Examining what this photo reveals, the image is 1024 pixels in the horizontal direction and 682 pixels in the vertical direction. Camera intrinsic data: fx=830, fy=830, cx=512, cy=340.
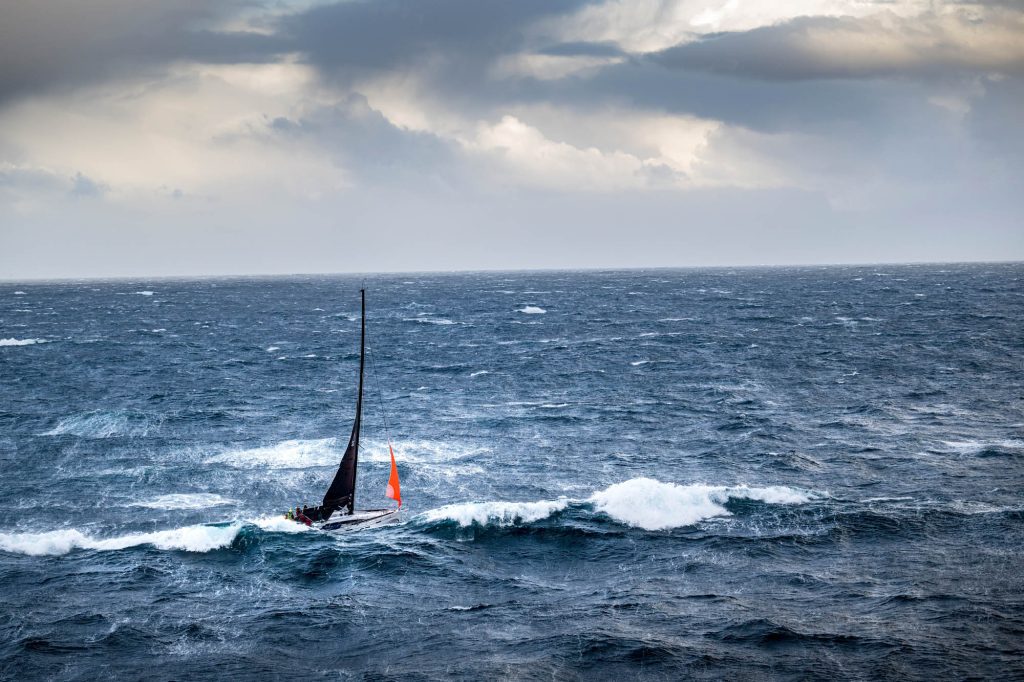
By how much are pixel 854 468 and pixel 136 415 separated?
188 ft

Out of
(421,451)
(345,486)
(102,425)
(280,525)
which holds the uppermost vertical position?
(345,486)

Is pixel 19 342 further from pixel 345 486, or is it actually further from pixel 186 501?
pixel 345 486

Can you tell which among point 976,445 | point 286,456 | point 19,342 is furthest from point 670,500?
point 19,342

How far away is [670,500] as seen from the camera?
1777 inches

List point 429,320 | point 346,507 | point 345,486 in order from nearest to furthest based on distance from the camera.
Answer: point 345,486
point 346,507
point 429,320

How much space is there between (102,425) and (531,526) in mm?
42484

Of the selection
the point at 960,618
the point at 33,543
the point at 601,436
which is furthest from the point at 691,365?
the point at 33,543

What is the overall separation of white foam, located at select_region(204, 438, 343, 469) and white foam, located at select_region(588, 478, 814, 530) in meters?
20.7

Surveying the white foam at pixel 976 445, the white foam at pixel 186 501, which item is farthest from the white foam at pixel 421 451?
the white foam at pixel 976 445

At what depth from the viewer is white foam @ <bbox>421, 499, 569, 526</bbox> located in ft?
143

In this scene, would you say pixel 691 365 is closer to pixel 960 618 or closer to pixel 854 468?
pixel 854 468

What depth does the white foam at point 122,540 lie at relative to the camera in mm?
40188

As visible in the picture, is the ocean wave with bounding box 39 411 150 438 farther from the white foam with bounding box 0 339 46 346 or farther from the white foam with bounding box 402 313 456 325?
the white foam with bounding box 402 313 456 325

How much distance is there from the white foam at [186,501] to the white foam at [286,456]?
6815 millimetres
